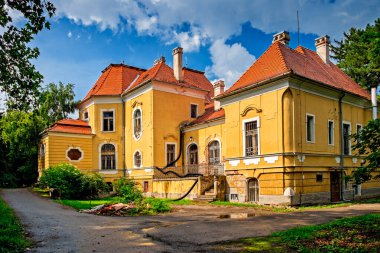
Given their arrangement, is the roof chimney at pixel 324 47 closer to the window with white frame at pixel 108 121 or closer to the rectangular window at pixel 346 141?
the rectangular window at pixel 346 141

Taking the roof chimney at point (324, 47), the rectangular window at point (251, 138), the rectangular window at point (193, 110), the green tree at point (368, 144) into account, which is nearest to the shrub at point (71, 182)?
the rectangular window at point (193, 110)

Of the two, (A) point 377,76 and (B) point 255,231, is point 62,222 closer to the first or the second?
(B) point 255,231

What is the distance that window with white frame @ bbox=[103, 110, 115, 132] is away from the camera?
30406mm

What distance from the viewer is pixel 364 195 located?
73.0ft

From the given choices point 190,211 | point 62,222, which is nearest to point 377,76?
point 190,211

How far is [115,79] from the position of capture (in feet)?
104

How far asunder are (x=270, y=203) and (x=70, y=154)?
721 inches

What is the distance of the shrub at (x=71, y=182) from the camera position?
22.2 metres

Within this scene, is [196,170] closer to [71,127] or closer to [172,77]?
[172,77]

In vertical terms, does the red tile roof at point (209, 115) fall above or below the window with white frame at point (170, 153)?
above

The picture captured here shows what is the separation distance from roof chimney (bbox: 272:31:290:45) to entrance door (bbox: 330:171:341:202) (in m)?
8.50

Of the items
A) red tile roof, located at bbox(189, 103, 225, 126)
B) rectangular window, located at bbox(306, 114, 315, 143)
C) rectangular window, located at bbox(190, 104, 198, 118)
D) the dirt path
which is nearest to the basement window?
rectangular window, located at bbox(306, 114, 315, 143)

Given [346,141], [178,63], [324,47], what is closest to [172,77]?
[178,63]

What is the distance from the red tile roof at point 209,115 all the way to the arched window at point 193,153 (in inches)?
71.5
